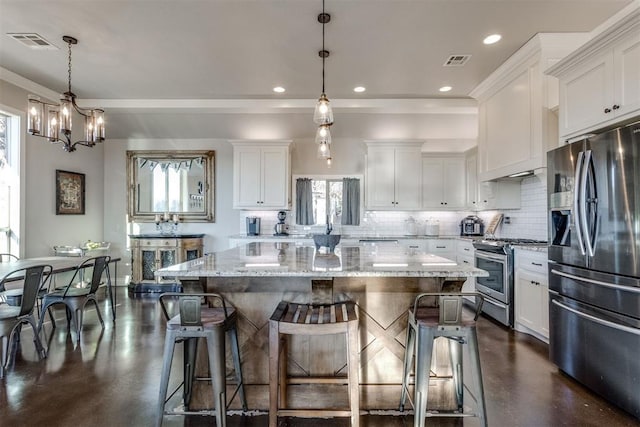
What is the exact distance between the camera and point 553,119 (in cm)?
319

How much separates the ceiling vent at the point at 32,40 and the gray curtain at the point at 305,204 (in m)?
3.71

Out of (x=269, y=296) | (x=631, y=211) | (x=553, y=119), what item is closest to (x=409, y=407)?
(x=269, y=296)

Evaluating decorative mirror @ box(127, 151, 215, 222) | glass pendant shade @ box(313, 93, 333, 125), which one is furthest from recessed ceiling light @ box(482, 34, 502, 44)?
decorative mirror @ box(127, 151, 215, 222)

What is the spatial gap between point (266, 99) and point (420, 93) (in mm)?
2128

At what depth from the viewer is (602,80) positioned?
2400mm

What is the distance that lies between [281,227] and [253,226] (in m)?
0.48

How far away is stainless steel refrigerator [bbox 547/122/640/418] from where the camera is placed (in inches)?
77.4

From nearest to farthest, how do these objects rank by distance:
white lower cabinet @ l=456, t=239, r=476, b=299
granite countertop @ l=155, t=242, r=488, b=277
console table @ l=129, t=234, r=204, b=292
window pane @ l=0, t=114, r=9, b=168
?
granite countertop @ l=155, t=242, r=488, b=277
window pane @ l=0, t=114, r=9, b=168
white lower cabinet @ l=456, t=239, r=476, b=299
console table @ l=129, t=234, r=204, b=292

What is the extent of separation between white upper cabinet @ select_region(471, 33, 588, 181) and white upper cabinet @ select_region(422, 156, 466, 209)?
51.3 inches

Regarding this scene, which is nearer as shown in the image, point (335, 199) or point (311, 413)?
point (311, 413)

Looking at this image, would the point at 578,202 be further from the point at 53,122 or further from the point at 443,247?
the point at 53,122

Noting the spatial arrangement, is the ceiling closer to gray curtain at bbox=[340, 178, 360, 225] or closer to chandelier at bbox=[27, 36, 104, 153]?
chandelier at bbox=[27, 36, 104, 153]

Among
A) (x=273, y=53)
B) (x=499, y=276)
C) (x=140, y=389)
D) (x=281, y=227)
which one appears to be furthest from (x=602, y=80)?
(x=281, y=227)

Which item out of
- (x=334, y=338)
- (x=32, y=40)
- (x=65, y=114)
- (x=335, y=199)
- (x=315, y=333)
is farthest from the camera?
(x=335, y=199)
